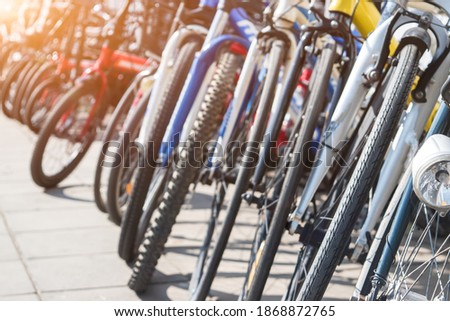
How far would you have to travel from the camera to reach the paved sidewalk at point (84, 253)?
342 centimetres

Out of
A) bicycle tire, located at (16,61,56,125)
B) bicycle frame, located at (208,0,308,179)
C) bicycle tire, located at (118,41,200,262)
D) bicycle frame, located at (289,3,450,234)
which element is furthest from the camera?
bicycle tire, located at (16,61,56,125)

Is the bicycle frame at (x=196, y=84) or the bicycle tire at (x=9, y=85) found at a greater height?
the bicycle frame at (x=196, y=84)

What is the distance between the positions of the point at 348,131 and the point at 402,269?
0.59 meters

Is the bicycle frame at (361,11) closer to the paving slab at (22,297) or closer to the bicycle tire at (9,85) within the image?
the paving slab at (22,297)

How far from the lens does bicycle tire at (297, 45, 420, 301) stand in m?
2.17

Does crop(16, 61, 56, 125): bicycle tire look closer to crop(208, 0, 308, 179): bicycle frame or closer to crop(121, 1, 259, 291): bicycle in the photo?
crop(121, 1, 259, 291): bicycle

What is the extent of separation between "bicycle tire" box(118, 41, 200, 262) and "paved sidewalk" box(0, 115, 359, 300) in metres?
0.28

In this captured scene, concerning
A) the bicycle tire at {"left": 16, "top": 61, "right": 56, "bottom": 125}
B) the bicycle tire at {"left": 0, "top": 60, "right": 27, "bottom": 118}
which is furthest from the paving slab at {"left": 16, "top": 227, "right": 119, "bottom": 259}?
the bicycle tire at {"left": 0, "top": 60, "right": 27, "bottom": 118}

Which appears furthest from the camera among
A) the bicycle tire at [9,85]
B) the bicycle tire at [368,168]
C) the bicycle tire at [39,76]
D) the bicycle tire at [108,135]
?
the bicycle tire at [9,85]

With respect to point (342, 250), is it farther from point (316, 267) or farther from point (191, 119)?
point (191, 119)

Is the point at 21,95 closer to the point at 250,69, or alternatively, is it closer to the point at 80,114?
the point at 80,114

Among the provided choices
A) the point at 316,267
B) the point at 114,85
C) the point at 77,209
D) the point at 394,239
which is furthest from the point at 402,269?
the point at 114,85

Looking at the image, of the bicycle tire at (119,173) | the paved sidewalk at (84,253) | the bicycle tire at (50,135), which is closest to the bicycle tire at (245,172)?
the paved sidewalk at (84,253)

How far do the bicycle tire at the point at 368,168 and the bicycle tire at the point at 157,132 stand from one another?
1.32m
